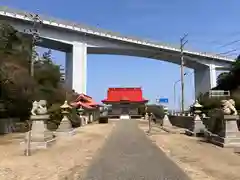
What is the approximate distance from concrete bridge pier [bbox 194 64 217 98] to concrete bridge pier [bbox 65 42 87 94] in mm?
26778

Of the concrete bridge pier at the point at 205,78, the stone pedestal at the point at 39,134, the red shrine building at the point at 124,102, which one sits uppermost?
the concrete bridge pier at the point at 205,78

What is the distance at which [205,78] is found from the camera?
96.8 m

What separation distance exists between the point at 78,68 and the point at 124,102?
1675 cm

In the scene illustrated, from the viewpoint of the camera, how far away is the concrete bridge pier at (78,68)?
81.3 meters

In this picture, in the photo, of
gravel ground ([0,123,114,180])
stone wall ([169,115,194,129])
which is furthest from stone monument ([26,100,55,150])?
stone wall ([169,115,194,129])

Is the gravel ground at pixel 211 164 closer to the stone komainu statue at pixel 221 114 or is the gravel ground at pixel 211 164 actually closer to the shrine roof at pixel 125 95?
the stone komainu statue at pixel 221 114

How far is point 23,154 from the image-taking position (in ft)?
54.8

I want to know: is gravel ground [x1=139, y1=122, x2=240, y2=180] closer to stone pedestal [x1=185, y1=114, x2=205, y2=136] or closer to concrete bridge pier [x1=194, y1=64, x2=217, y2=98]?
stone pedestal [x1=185, y1=114, x2=205, y2=136]

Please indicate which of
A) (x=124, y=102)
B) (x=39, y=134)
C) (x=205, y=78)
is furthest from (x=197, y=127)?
(x=205, y=78)

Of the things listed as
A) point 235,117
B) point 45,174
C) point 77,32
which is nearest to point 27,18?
point 77,32

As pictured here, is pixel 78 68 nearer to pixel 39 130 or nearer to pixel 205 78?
pixel 205 78

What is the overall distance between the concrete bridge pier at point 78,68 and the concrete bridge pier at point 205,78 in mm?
26778

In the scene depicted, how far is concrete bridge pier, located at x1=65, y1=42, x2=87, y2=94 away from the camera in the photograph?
3201 inches

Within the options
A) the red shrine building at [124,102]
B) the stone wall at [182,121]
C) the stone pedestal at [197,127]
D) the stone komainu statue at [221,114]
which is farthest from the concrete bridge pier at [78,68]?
the stone komainu statue at [221,114]
